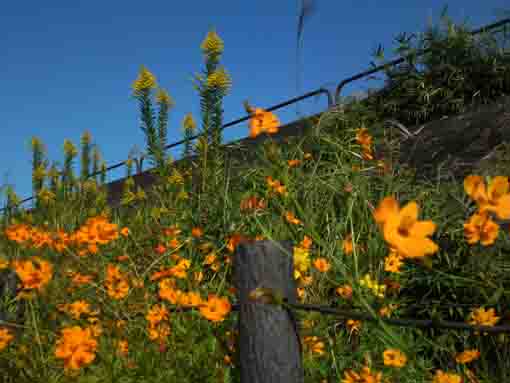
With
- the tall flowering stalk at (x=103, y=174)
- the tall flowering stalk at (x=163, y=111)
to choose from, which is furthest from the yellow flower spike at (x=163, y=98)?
the tall flowering stalk at (x=103, y=174)

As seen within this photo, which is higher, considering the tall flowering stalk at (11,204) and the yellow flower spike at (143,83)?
the yellow flower spike at (143,83)

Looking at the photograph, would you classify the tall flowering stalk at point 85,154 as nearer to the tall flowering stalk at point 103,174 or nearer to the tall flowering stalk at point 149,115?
the tall flowering stalk at point 103,174

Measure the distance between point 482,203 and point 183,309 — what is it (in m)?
1.22

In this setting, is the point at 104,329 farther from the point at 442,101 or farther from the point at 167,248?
the point at 442,101

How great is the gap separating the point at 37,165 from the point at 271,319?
633 cm

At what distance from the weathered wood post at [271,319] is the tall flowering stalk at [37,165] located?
572cm

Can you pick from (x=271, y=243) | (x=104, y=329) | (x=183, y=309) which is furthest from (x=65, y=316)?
(x=271, y=243)

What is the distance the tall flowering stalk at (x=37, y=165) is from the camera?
6.35 m

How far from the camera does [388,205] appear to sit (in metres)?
0.67

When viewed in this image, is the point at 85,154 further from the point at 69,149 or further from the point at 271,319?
the point at 271,319

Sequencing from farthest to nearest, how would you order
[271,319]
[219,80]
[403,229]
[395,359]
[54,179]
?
1. [54,179]
2. [219,80]
3. [395,359]
4. [271,319]
5. [403,229]

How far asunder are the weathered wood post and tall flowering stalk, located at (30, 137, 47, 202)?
572 centimetres

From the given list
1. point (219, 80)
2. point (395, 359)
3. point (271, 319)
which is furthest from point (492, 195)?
point (219, 80)

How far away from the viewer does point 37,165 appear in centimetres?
674
